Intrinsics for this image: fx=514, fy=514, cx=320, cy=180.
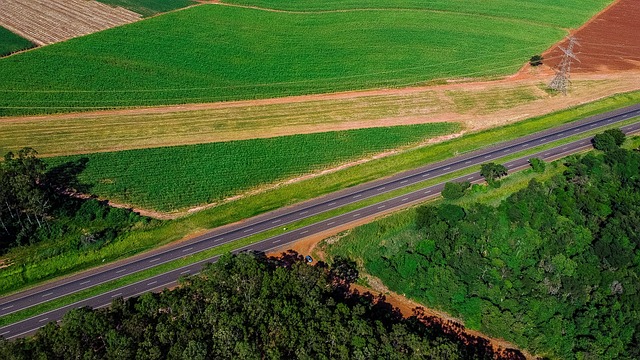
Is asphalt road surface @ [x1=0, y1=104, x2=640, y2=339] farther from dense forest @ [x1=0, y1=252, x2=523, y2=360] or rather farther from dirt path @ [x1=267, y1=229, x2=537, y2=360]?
dense forest @ [x1=0, y1=252, x2=523, y2=360]

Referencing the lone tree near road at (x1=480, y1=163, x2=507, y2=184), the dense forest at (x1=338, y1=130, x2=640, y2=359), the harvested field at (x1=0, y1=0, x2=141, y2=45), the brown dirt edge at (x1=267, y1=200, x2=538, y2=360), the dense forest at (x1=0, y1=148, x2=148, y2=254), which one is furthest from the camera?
the harvested field at (x1=0, y1=0, x2=141, y2=45)

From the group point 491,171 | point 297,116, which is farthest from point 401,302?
point 297,116

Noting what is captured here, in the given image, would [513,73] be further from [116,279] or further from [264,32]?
[116,279]

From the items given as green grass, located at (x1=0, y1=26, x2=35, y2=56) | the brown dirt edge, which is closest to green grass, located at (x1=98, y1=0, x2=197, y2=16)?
green grass, located at (x1=0, y1=26, x2=35, y2=56)

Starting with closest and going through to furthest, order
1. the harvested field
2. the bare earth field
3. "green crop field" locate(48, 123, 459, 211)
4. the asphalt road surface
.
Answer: the asphalt road surface, "green crop field" locate(48, 123, 459, 211), the bare earth field, the harvested field

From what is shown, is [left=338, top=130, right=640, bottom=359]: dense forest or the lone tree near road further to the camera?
the lone tree near road

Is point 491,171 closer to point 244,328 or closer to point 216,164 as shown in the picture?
point 216,164

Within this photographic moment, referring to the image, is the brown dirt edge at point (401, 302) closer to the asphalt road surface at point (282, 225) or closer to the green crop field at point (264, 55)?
the asphalt road surface at point (282, 225)

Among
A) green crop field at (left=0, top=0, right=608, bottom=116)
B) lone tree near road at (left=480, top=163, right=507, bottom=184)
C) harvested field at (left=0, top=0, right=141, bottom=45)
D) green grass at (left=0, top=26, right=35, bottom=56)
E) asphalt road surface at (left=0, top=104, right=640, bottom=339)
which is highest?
harvested field at (left=0, top=0, right=141, bottom=45)
